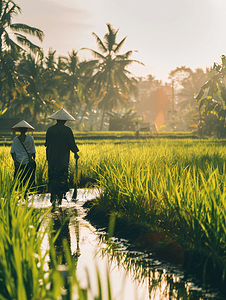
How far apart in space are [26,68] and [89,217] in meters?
34.0

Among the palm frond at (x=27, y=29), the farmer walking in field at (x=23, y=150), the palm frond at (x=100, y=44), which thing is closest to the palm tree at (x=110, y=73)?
the palm frond at (x=100, y=44)

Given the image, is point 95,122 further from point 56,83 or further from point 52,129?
point 52,129

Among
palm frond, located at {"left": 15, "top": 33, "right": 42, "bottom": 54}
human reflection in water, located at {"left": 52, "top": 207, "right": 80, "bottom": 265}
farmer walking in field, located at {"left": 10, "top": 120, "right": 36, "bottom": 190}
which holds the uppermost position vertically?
palm frond, located at {"left": 15, "top": 33, "right": 42, "bottom": 54}

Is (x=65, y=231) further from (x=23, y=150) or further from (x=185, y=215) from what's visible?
(x=23, y=150)

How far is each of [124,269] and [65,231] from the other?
1.57m

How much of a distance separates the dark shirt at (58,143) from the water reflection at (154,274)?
2.30 metres

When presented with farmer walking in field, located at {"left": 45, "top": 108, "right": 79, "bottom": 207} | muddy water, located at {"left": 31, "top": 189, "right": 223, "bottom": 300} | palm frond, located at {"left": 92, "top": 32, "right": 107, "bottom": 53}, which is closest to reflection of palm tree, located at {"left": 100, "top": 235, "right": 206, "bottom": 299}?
muddy water, located at {"left": 31, "top": 189, "right": 223, "bottom": 300}

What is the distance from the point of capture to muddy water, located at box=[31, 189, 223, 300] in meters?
2.94

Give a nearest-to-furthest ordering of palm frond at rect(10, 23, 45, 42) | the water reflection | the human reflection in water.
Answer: the water reflection → the human reflection in water → palm frond at rect(10, 23, 45, 42)

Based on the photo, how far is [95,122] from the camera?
219 feet

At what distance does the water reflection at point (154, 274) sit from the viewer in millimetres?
2924

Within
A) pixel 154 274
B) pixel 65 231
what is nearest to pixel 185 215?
pixel 154 274

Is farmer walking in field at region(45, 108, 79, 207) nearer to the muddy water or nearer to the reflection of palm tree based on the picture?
the muddy water

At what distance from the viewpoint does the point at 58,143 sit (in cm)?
625
